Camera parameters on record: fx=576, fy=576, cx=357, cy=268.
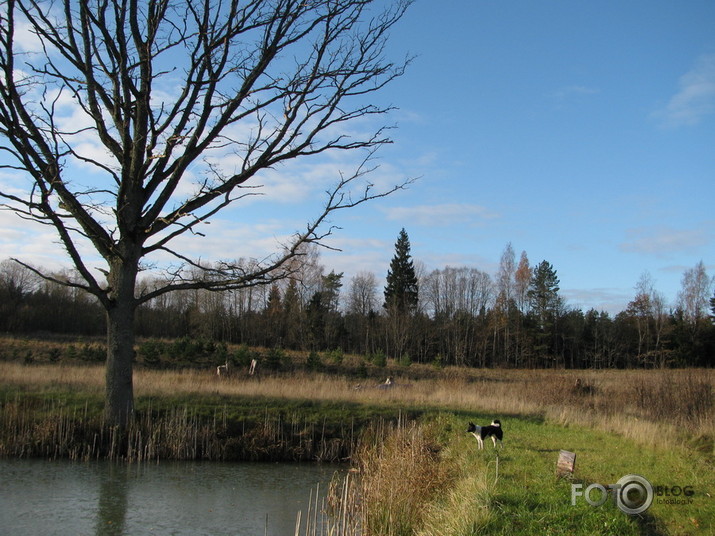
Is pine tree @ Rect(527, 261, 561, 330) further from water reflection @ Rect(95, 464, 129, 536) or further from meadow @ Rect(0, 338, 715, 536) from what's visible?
water reflection @ Rect(95, 464, 129, 536)

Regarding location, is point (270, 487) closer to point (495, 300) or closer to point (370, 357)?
point (370, 357)

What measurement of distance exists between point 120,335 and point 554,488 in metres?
8.26

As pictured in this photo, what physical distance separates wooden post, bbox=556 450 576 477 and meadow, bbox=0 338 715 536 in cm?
14

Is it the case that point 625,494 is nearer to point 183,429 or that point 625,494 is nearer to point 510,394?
point 183,429

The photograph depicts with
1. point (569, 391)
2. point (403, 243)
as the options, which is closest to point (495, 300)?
point (403, 243)

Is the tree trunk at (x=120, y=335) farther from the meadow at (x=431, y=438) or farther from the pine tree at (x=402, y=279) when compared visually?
the pine tree at (x=402, y=279)

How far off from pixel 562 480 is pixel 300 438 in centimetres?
747

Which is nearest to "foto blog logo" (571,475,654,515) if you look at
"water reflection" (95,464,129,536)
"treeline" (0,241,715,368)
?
"water reflection" (95,464,129,536)

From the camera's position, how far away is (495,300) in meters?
62.8

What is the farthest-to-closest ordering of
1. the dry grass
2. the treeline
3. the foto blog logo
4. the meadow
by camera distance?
the treeline
the dry grass
the meadow
the foto blog logo

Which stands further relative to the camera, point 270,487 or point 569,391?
point 569,391

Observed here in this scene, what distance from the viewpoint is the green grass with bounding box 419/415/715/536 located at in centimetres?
565

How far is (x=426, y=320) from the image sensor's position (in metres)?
58.8

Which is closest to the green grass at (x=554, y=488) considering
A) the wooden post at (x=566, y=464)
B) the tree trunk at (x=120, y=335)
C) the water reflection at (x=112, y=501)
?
the wooden post at (x=566, y=464)
